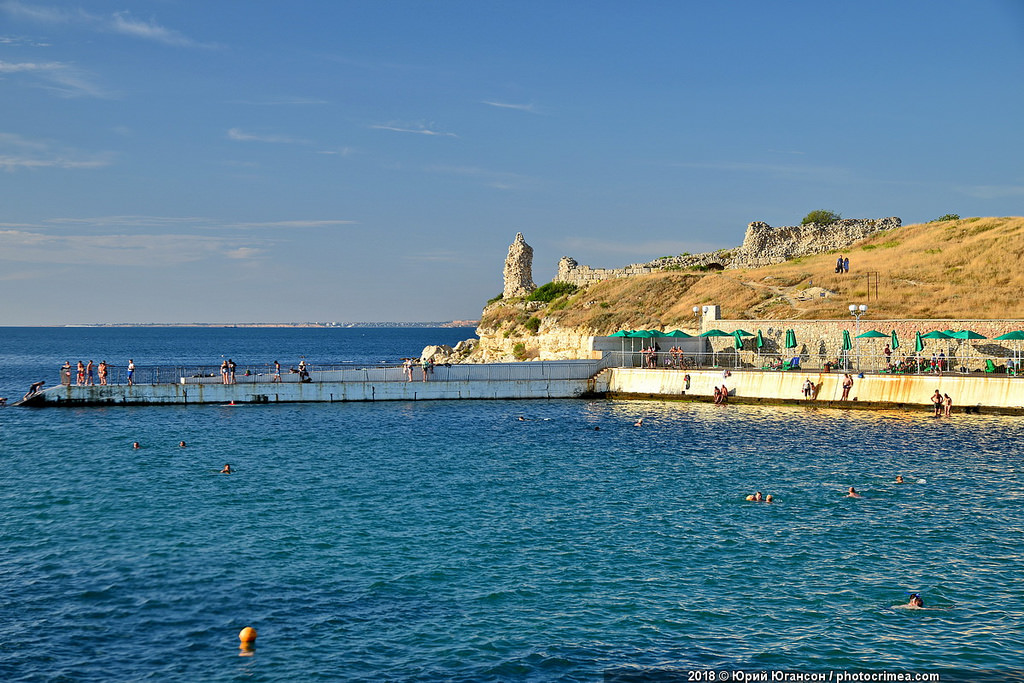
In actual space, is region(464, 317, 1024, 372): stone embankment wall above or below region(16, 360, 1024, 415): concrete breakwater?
above

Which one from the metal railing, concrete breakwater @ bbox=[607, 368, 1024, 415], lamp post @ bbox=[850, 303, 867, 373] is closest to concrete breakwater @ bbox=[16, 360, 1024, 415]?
concrete breakwater @ bbox=[607, 368, 1024, 415]

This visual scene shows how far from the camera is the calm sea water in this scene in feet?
50.1

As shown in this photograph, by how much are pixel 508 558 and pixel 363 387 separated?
3751 cm

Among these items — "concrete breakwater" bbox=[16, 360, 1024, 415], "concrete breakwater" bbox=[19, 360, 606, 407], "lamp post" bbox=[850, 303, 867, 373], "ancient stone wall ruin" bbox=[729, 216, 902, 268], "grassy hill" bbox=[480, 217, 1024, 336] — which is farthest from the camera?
"ancient stone wall ruin" bbox=[729, 216, 902, 268]

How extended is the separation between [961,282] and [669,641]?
69.8 m

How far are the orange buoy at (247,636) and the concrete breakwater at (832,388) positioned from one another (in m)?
42.4

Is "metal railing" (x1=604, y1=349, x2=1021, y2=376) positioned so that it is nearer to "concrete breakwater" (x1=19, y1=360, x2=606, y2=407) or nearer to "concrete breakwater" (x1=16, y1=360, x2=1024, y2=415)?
"concrete breakwater" (x1=16, y1=360, x2=1024, y2=415)

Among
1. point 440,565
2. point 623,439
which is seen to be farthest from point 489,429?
point 440,565

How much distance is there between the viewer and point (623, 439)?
4047 centimetres

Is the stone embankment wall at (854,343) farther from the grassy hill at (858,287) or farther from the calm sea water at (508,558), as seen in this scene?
the calm sea water at (508,558)

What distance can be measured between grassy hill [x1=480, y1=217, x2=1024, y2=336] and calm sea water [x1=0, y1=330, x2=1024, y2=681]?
31246mm

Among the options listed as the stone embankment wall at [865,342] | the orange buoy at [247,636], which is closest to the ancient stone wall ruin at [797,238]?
the stone embankment wall at [865,342]

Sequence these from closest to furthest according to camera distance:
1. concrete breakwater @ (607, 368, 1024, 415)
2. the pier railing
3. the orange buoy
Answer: the orange buoy < concrete breakwater @ (607, 368, 1024, 415) < the pier railing

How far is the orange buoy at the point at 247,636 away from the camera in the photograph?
50.9 feet
